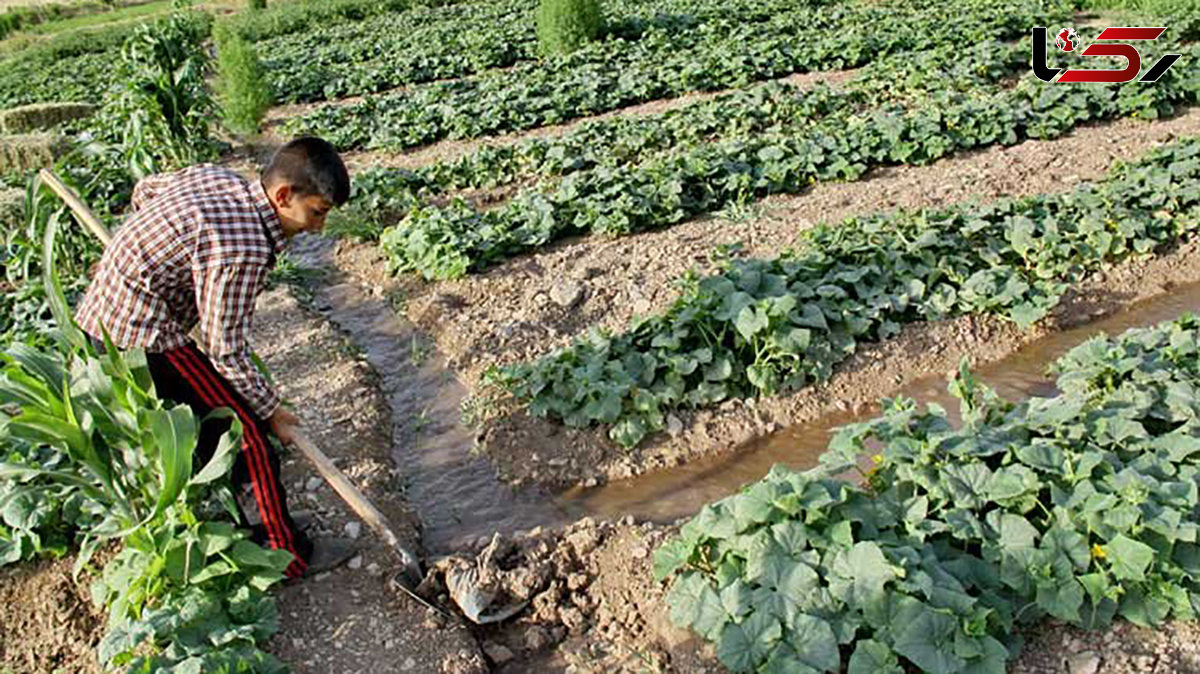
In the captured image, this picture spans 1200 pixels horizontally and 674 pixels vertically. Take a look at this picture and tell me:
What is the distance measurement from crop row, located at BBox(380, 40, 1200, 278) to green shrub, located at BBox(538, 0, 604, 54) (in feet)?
20.1

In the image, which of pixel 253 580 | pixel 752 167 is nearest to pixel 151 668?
pixel 253 580

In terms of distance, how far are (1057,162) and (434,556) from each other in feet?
19.7

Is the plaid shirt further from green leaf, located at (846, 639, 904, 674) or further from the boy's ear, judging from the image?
green leaf, located at (846, 639, 904, 674)

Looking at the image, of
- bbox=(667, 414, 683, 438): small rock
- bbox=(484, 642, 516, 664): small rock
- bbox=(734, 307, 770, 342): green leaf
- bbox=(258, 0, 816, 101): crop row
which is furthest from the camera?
bbox=(258, 0, 816, 101): crop row

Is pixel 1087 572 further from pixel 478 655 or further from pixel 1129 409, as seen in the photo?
pixel 478 655

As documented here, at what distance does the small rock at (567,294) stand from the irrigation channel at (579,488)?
859 millimetres

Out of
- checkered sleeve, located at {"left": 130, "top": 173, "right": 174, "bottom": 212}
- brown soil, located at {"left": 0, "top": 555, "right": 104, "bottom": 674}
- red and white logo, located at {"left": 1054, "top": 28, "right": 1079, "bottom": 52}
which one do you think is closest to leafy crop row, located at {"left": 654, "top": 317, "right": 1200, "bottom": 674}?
brown soil, located at {"left": 0, "top": 555, "right": 104, "bottom": 674}

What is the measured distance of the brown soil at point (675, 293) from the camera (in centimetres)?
469

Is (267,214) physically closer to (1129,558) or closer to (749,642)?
(749,642)

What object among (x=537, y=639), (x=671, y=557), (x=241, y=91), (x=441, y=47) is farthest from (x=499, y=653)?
(x=441, y=47)

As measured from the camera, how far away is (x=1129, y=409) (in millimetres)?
3680

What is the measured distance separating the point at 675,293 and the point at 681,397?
1.17 metres

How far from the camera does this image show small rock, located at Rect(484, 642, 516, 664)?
3.43m

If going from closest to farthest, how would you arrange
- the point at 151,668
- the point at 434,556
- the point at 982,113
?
the point at 151,668, the point at 434,556, the point at 982,113
